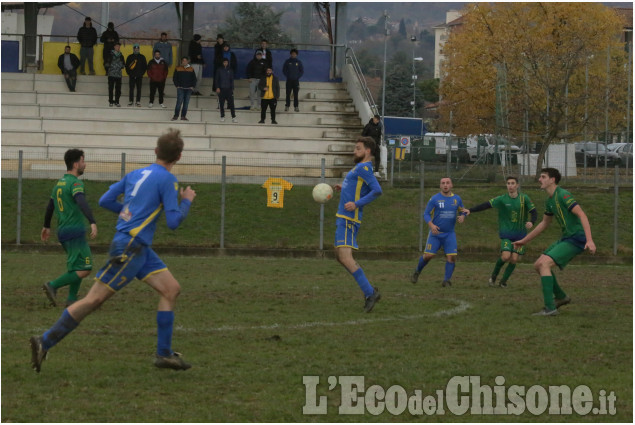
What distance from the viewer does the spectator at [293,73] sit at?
32812 mm

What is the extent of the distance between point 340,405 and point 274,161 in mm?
21843

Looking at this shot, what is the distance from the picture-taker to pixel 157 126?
32.5 meters

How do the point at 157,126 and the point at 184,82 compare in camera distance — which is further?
the point at 157,126

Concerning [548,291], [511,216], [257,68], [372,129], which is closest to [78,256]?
[548,291]

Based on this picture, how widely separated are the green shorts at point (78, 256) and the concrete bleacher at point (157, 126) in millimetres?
16289

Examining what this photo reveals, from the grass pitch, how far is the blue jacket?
1761 centimetres

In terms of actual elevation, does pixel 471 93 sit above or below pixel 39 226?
above

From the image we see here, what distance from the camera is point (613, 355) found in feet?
→ 31.2

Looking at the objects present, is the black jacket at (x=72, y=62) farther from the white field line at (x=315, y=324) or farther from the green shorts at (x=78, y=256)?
the white field line at (x=315, y=324)

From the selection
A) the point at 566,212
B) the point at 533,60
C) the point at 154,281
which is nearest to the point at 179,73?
the point at 533,60

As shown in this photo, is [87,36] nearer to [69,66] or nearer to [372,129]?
[69,66]

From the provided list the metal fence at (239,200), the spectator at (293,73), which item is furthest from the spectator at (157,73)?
the metal fence at (239,200)

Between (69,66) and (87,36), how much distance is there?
1.41 metres

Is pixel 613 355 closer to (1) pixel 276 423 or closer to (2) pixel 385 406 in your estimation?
(2) pixel 385 406
